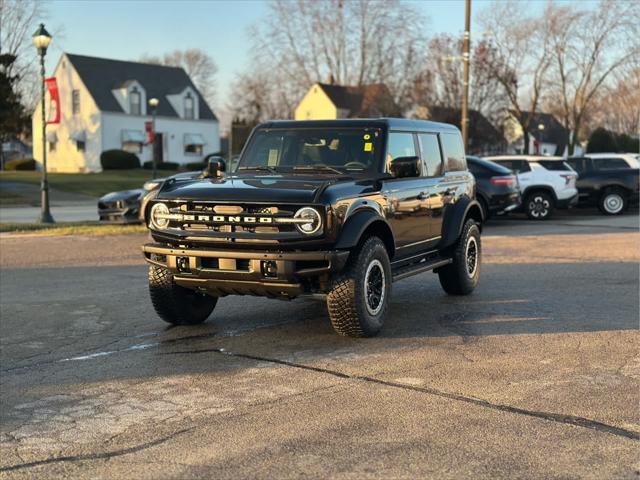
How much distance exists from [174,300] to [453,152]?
13.3 ft

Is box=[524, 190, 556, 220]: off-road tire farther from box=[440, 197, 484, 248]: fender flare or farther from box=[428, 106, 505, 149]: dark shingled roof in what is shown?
box=[428, 106, 505, 149]: dark shingled roof

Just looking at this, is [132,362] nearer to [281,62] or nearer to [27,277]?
[27,277]

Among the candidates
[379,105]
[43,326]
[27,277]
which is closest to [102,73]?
[379,105]

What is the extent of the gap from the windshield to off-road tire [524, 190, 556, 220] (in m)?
14.0

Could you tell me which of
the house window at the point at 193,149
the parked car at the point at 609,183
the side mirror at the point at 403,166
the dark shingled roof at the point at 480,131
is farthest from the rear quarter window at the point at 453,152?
the house window at the point at 193,149

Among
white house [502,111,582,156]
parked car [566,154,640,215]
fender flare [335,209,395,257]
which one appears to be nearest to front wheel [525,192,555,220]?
parked car [566,154,640,215]

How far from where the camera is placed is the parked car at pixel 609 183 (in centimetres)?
2211

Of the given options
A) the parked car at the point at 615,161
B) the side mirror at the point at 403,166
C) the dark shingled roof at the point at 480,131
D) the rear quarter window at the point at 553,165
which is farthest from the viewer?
the dark shingled roof at the point at 480,131

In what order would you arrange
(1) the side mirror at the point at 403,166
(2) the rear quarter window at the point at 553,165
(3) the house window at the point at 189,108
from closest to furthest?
(1) the side mirror at the point at 403,166 → (2) the rear quarter window at the point at 553,165 → (3) the house window at the point at 189,108

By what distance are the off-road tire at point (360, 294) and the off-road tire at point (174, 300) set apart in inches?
59.0

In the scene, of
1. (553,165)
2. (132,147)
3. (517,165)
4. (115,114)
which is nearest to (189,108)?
(132,147)

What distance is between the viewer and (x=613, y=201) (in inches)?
882

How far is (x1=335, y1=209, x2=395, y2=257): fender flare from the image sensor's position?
6.32m

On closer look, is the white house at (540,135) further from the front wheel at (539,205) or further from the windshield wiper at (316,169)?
the windshield wiper at (316,169)
